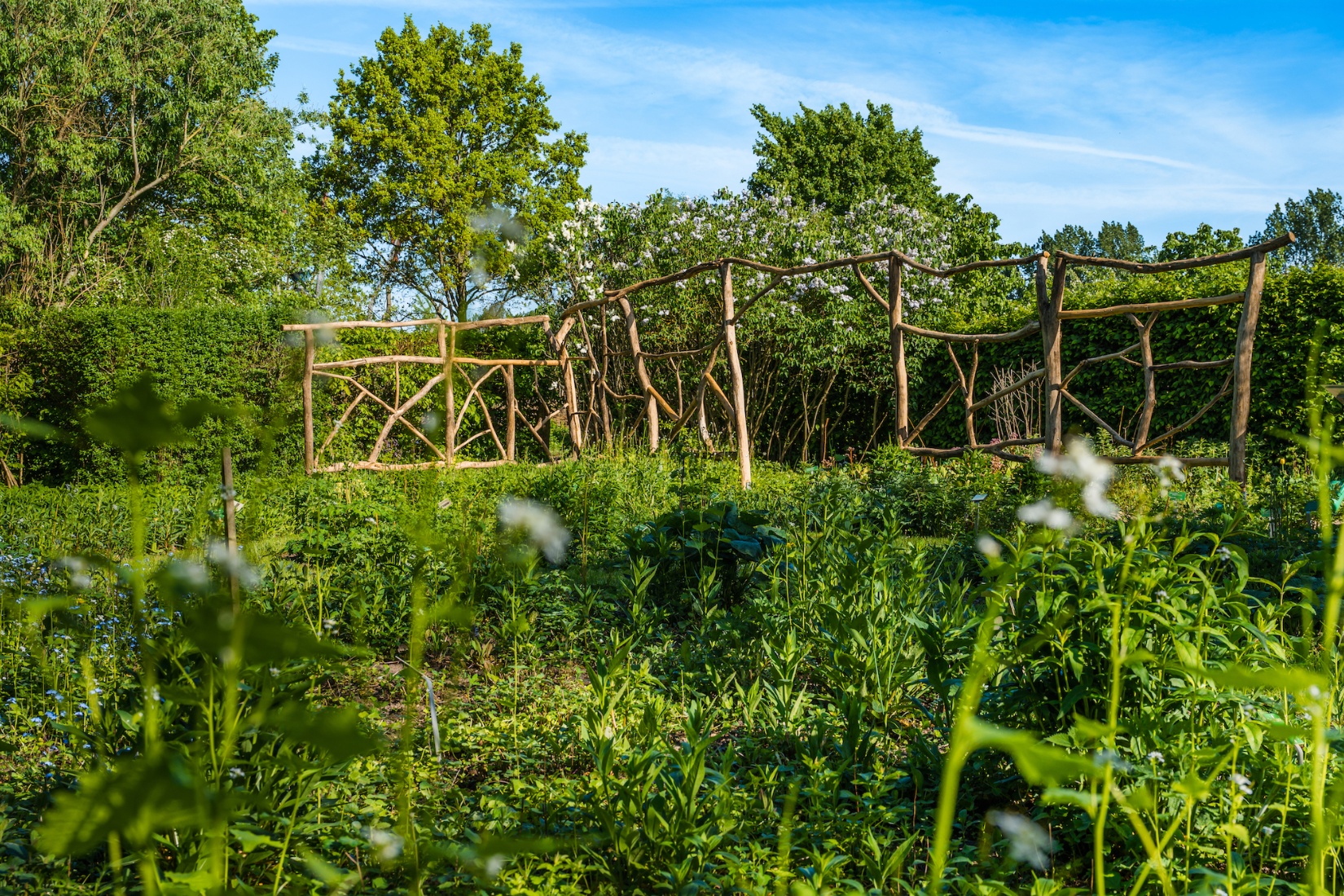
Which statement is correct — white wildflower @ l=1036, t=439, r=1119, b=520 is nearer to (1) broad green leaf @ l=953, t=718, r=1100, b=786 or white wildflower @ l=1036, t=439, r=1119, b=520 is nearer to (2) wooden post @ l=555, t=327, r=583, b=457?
(1) broad green leaf @ l=953, t=718, r=1100, b=786

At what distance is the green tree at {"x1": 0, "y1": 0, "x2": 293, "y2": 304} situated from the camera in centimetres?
1605

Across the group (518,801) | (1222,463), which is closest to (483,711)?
(518,801)

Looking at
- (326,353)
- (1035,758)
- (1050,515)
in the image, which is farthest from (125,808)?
(326,353)

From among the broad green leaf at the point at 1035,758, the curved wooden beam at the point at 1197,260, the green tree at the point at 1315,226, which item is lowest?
the broad green leaf at the point at 1035,758

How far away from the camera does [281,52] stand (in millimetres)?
20703

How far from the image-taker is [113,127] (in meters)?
17.6

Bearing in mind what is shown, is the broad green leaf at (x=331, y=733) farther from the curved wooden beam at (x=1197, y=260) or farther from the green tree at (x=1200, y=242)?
the green tree at (x=1200, y=242)

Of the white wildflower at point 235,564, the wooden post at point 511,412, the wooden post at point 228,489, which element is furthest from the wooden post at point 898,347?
the white wildflower at point 235,564

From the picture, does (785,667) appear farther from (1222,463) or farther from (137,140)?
(137,140)

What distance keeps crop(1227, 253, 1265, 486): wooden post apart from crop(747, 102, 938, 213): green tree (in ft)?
51.1

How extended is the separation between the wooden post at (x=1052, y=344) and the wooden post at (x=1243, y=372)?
3.12ft

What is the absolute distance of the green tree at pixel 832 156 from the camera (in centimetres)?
2041

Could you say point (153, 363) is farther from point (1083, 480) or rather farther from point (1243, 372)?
point (1083, 480)

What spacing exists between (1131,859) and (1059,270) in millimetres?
4646
